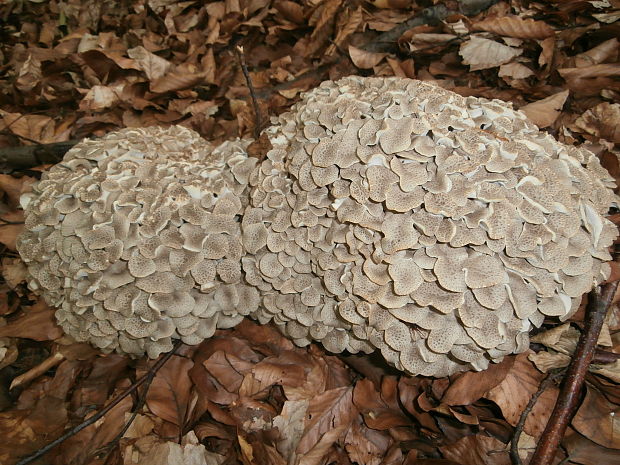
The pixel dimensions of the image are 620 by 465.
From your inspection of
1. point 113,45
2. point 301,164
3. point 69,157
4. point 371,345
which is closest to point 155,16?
point 113,45

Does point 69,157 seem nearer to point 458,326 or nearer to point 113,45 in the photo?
point 458,326

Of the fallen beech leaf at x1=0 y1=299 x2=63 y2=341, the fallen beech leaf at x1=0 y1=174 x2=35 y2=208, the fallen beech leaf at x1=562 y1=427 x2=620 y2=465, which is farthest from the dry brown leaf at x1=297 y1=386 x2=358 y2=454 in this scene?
the fallen beech leaf at x1=0 y1=174 x2=35 y2=208

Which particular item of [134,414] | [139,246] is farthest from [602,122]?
[134,414]

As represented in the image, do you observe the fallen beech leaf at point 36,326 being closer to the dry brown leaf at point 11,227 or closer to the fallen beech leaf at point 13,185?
the dry brown leaf at point 11,227

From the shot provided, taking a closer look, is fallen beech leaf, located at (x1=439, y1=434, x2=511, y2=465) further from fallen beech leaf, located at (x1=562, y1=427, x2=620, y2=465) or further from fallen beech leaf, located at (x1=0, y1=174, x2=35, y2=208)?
fallen beech leaf, located at (x1=0, y1=174, x2=35, y2=208)

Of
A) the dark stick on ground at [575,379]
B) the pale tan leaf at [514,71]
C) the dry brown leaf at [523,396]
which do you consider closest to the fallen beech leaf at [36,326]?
the dry brown leaf at [523,396]
